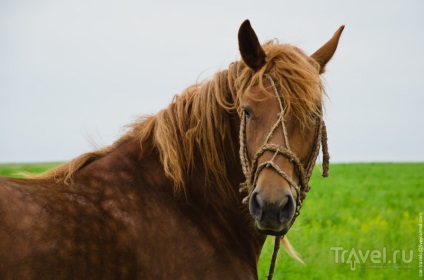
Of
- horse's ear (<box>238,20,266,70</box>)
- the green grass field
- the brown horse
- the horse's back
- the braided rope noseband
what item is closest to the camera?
the horse's back

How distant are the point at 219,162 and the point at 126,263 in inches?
42.4

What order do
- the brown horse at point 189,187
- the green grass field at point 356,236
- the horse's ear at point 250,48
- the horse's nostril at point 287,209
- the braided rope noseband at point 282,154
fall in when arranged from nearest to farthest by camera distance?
the brown horse at point 189,187 → the horse's nostril at point 287,209 → the braided rope noseband at point 282,154 → the horse's ear at point 250,48 → the green grass field at point 356,236

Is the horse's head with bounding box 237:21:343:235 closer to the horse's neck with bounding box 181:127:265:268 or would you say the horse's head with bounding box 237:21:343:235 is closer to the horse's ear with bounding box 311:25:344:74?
the horse's ear with bounding box 311:25:344:74

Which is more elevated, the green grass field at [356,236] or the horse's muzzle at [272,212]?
the horse's muzzle at [272,212]

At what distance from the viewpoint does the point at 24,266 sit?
310 centimetres

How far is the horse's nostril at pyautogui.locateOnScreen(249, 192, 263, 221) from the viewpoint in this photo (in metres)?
3.45

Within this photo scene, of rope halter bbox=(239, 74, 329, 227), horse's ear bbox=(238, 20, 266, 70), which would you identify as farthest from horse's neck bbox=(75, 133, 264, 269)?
horse's ear bbox=(238, 20, 266, 70)

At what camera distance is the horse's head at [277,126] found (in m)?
3.48

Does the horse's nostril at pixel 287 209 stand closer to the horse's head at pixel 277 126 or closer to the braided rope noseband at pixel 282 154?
the horse's head at pixel 277 126

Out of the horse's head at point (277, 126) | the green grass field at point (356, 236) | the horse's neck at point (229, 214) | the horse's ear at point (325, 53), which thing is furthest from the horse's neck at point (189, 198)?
the green grass field at point (356, 236)

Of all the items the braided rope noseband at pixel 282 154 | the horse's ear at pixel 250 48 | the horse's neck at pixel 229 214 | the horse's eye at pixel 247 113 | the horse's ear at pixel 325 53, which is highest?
the horse's ear at pixel 250 48

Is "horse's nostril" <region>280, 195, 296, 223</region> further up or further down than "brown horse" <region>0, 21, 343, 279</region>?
further down

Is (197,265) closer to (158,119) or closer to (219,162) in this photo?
(219,162)

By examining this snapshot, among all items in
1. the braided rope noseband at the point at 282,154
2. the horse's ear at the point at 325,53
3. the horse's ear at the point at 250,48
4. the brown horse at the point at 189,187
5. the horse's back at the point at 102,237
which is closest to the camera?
the horse's back at the point at 102,237
